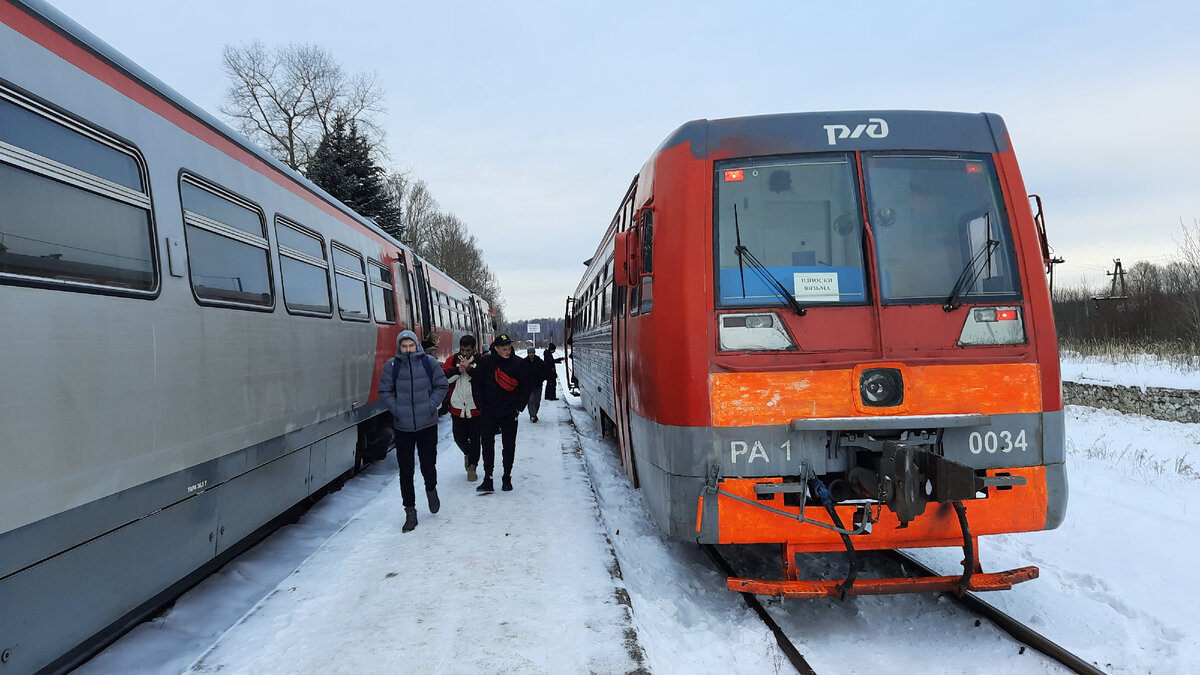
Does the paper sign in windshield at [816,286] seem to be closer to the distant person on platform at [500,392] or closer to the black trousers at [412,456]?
the black trousers at [412,456]

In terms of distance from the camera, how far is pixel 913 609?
13.1ft

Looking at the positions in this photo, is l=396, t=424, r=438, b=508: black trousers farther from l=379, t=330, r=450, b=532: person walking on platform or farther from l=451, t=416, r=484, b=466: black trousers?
l=451, t=416, r=484, b=466: black trousers

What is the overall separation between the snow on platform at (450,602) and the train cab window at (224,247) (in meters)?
2.02

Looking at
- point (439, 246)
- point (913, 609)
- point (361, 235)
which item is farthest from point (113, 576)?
point (439, 246)

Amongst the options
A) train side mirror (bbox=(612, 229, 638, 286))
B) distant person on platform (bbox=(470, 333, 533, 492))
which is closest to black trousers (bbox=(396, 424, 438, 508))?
distant person on platform (bbox=(470, 333, 533, 492))

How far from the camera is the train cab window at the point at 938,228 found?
12.6ft

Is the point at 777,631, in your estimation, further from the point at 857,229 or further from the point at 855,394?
the point at 857,229

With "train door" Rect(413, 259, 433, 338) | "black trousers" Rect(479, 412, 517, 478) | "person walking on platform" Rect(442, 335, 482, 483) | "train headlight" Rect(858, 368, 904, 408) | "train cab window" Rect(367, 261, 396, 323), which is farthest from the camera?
"train door" Rect(413, 259, 433, 338)

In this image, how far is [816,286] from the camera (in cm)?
385

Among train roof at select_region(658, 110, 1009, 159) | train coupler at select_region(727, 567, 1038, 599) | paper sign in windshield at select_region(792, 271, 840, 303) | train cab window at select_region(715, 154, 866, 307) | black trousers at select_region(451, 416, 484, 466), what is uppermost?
train roof at select_region(658, 110, 1009, 159)

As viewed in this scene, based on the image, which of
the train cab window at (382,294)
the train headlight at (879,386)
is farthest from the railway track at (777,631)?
the train cab window at (382,294)

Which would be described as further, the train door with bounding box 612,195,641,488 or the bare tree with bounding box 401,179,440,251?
the bare tree with bounding box 401,179,440,251

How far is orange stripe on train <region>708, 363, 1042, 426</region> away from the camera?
368cm

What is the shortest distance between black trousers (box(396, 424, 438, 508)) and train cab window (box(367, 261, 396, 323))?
3.02 meters
